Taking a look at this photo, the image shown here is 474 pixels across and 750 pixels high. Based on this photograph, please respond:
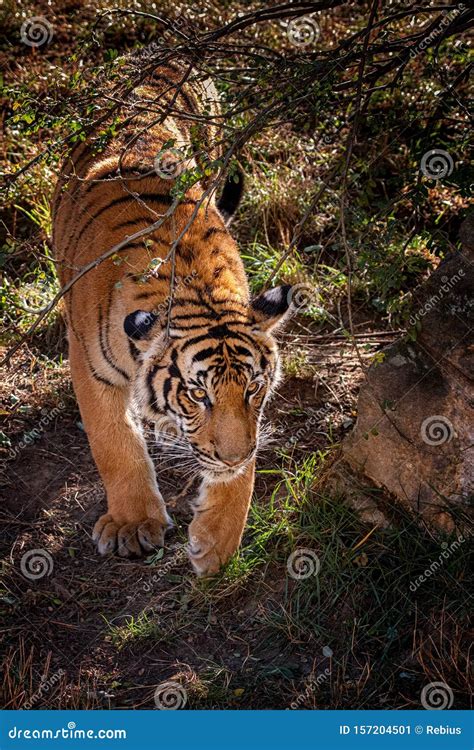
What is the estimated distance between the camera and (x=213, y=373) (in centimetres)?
356

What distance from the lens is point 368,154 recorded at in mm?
6145

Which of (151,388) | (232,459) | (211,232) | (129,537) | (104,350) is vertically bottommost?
(129,537)

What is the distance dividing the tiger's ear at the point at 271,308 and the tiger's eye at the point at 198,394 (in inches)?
15.0

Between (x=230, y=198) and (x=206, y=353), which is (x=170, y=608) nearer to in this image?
(x=206, y=353)

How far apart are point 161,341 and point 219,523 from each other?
0.87 metres

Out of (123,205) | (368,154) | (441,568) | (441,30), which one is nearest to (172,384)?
(123,205)

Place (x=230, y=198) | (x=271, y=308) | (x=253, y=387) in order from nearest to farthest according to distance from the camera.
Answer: (x=253, y=387) < (x=271, y=308) < (x=230, y=198)

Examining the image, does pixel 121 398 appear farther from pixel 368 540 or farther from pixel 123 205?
pixel 368 540

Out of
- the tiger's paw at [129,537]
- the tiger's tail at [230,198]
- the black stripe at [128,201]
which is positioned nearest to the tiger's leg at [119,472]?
the tiger's paw at [129,537]

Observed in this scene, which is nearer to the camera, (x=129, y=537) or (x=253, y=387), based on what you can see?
(x=253, y=387)

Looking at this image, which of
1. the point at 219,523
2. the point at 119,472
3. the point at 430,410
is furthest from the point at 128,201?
the point at 430,410

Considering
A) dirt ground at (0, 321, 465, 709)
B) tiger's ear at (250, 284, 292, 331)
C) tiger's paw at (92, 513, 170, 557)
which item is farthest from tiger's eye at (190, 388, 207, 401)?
tiger's paw at (92, 513, 170, 557)

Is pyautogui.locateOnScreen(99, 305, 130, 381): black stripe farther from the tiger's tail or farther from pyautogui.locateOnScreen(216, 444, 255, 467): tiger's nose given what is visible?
the tiger's tail

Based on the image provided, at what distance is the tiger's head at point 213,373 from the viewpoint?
3543 millimetres
